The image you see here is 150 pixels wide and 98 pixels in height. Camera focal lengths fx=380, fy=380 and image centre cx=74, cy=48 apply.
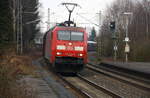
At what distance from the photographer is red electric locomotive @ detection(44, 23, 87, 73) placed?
24062 millimetres

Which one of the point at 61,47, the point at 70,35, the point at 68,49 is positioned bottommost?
the point at 68,49

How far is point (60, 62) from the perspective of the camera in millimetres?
24016

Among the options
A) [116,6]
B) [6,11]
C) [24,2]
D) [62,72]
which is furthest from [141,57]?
[116,6]

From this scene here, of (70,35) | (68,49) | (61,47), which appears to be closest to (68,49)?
(68,49)

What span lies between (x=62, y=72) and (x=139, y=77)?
5354mm

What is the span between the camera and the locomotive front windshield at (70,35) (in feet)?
81.1

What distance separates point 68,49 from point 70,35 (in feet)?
3.69

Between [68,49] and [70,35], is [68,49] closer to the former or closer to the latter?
[68,49]

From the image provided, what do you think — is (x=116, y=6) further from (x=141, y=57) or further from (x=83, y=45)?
(x=83, y=45)

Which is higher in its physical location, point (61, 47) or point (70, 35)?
point (70, 35)

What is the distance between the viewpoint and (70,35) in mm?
24891

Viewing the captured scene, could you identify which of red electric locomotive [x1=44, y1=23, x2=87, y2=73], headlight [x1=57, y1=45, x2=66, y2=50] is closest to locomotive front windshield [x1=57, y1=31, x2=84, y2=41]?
red electric locomotive [x1=44, y1=23, x2=87, y2=73]

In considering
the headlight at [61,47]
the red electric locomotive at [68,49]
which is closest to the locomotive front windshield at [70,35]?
the red electric locomotive at [68,49]

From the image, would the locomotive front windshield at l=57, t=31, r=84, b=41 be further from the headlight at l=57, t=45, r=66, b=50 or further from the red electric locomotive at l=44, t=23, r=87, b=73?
the headlight at l=57, t=45, r=66, b=50
